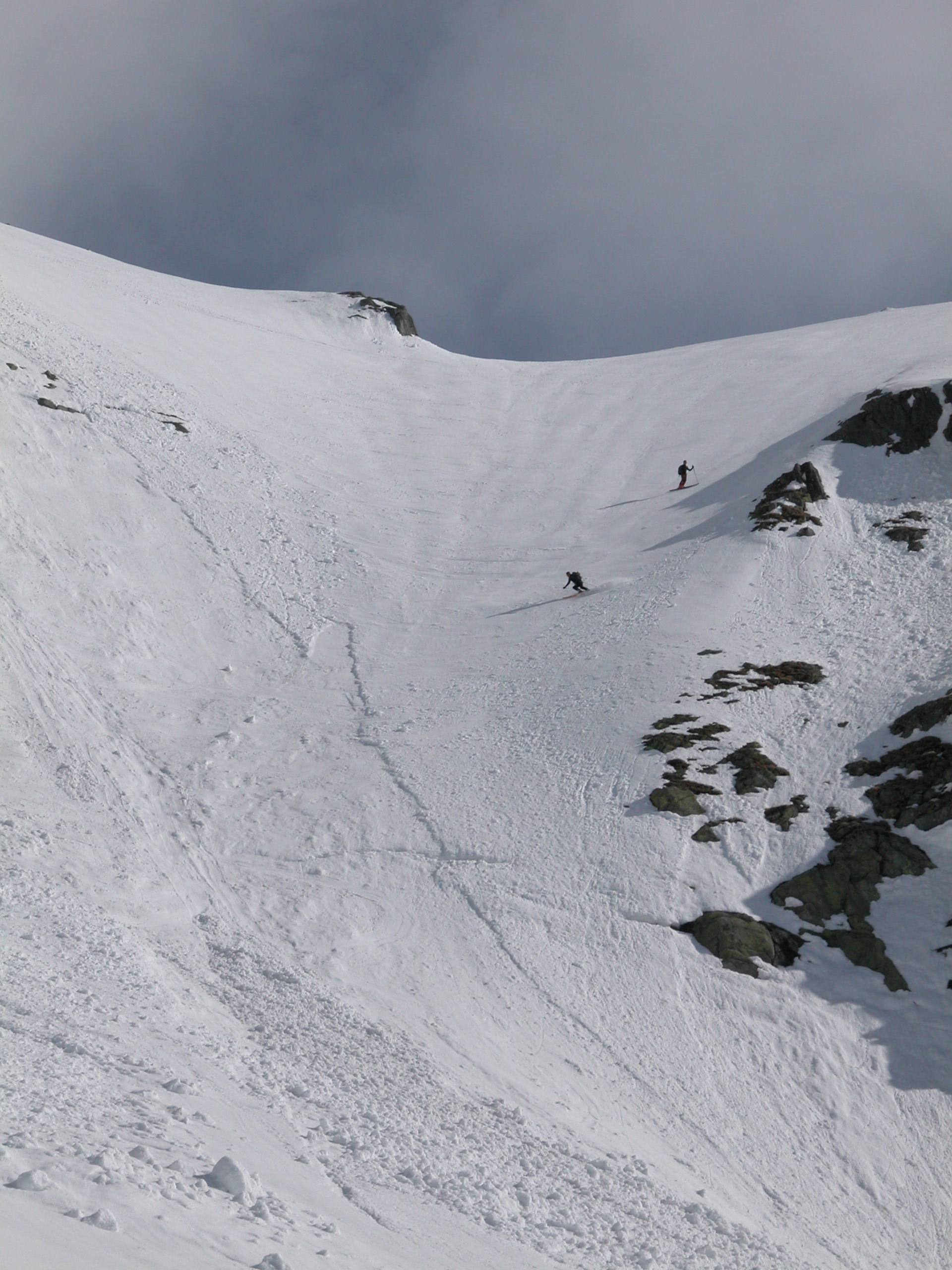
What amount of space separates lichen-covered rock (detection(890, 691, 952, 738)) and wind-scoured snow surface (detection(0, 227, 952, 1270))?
42 cm

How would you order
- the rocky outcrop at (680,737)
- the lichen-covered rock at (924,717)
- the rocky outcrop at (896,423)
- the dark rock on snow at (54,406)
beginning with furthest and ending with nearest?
the rocky outcrop at (896,423) → the dark rock on snow at (54,406) → the rocky outcrop at (680,737) → the lichen-covered rock at (924,717)

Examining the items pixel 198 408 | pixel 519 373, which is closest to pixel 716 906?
pixel 198 408

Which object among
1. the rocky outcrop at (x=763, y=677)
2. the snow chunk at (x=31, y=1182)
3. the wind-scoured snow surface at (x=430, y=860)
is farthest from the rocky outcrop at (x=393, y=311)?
the snow chunk at (x=31, y=1182)

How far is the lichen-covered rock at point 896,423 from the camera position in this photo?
28.3m

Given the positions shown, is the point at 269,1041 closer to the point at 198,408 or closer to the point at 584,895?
the point at 584,895

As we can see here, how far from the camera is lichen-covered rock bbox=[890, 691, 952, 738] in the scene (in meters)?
16.8

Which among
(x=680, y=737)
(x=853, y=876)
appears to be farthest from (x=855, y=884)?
(x=680, y=737)

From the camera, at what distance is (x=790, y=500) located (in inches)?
1039

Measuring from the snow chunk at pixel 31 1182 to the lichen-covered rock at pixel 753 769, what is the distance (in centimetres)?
1321

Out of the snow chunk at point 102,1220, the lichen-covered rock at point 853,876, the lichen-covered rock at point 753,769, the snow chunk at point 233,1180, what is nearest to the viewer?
the snow chunk at point 102,1220

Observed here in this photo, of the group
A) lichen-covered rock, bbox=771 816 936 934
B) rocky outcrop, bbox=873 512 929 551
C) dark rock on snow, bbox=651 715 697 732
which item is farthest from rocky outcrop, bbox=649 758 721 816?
rocky outcrop, bbox=873 512 929 551

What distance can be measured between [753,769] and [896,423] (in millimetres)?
17085

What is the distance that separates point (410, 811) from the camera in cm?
1667

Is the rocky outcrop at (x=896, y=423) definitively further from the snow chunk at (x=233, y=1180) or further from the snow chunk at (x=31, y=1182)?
the snow chunk at (x=31, y=1182)
